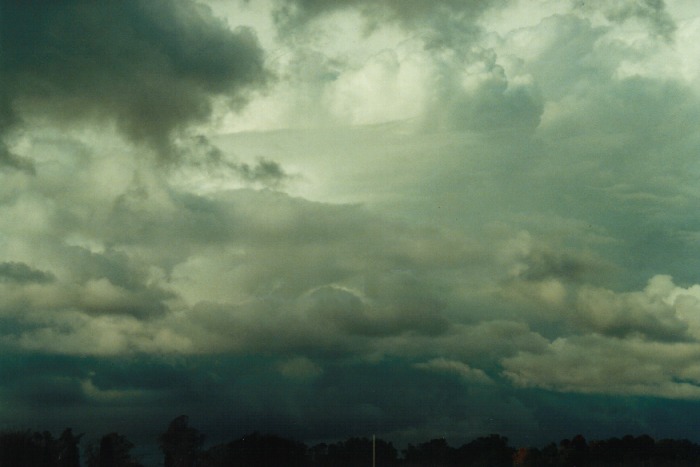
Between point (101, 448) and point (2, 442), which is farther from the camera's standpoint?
point (2, 442)

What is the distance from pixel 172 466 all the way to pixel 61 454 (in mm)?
22680

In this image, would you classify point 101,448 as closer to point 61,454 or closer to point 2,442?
point 61,454

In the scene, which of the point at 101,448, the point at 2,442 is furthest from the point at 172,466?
the point at 2,442

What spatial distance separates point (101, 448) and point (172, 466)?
20119 mm

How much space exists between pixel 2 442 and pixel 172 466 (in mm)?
38525

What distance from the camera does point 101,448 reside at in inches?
6875

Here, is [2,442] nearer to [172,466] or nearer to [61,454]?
[61,454]

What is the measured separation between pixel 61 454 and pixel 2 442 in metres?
18.2

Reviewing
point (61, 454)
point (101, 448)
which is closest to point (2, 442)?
point (61, 454)

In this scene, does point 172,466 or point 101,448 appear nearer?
point 101,448

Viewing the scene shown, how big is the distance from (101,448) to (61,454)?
1724 cm

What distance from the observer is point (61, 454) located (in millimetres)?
186750

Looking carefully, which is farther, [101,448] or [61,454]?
[61,454]

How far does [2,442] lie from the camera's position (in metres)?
196
